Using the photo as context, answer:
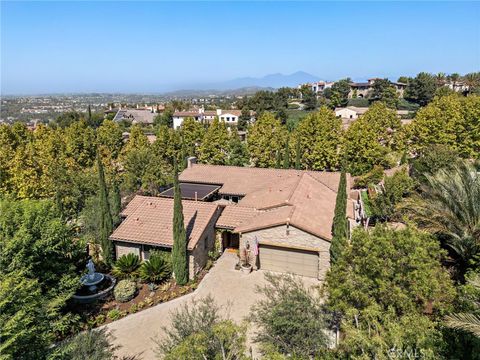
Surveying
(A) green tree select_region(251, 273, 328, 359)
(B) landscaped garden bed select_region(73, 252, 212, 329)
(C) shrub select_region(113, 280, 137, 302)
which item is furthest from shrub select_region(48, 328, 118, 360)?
(C) shrub select_region(113, 280, 137, 302)

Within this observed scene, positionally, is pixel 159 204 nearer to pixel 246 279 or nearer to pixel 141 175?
pixel 246 279

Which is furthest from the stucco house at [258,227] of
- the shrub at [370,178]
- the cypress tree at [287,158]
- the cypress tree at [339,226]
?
the shrub at [370,178]

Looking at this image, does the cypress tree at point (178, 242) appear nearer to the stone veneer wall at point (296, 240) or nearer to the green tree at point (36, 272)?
the stone veneer wall at point (296, 240)

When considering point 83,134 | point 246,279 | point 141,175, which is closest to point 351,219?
point 246,279

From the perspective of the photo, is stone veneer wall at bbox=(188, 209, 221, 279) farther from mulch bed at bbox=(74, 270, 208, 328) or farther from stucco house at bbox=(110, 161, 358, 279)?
mulch bed at bbox=(74, 270, 208, 328)

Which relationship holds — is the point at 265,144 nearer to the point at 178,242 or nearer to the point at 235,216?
the point at 235,216

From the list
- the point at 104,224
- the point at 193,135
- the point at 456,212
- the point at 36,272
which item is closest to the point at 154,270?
the point at 104,224
